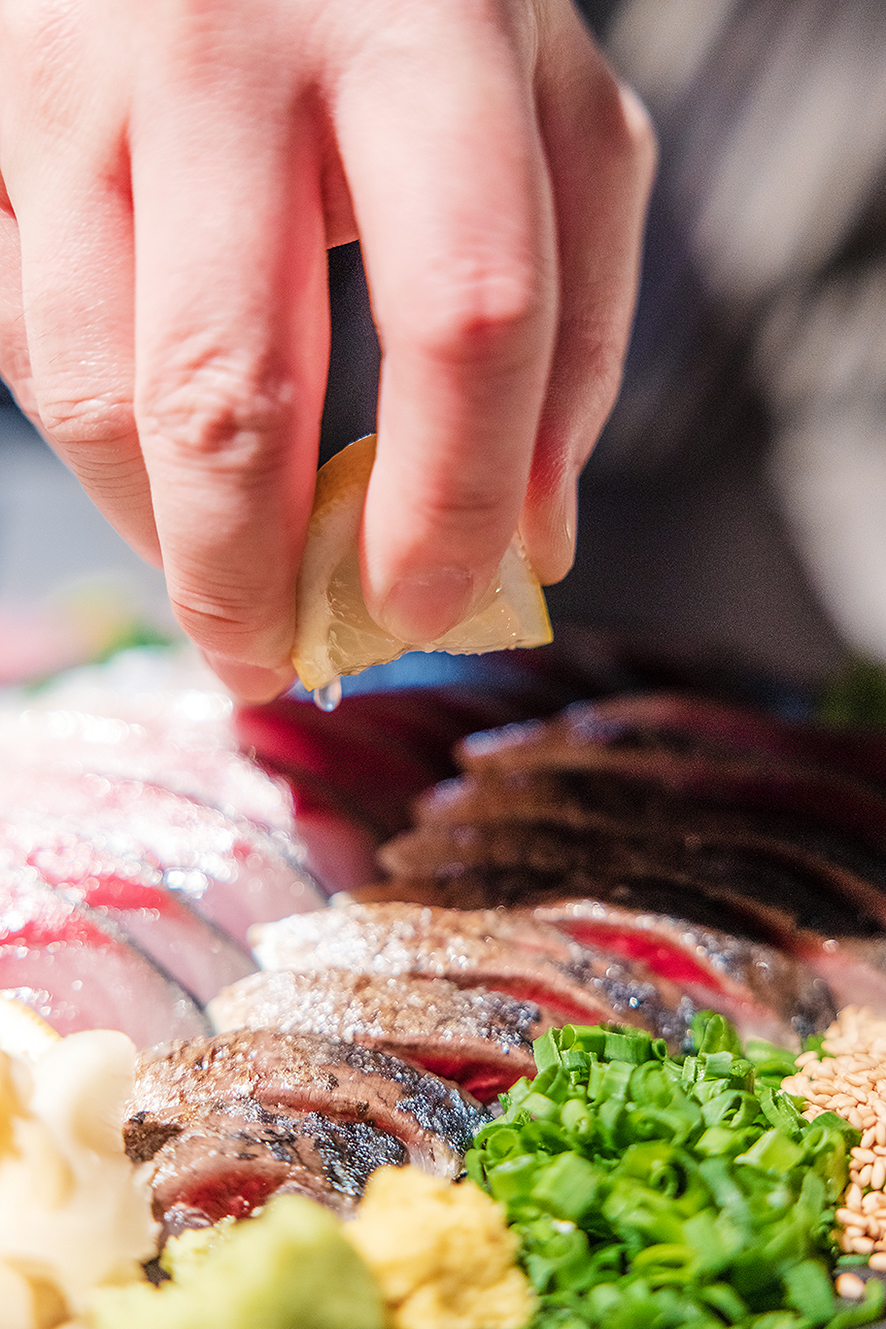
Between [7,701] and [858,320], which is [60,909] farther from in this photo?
[858,320]

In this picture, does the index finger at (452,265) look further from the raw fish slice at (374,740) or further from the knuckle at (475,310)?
the raw fish slice at (374,740)

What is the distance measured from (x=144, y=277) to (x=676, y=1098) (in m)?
1.22

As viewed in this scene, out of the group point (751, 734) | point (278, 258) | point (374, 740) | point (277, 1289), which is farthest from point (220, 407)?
point (751, 734)

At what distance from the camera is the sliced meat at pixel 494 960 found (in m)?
1.76

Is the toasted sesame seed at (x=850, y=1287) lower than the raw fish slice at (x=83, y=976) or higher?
higher

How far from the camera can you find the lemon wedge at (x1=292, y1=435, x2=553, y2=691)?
3.76 ft

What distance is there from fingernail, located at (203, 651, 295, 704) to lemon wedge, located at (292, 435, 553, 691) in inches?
4.9

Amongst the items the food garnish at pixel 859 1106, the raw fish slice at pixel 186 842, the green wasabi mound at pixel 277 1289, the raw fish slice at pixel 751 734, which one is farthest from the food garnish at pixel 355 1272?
the raw fish slice at pixel 751 734

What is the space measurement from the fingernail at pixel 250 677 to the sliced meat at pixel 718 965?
888mm

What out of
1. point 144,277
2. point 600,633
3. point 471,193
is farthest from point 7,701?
point 471,193

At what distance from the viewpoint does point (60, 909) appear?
1.84 meters

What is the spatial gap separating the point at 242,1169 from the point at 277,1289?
1.19ft

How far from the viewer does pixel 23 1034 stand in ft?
4.60

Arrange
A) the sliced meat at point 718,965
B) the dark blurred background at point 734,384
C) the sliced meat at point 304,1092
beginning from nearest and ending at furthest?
the sliced meat at point 304,1092
the sliced meat at point 718,965
the dark blurred background at point 734,384
